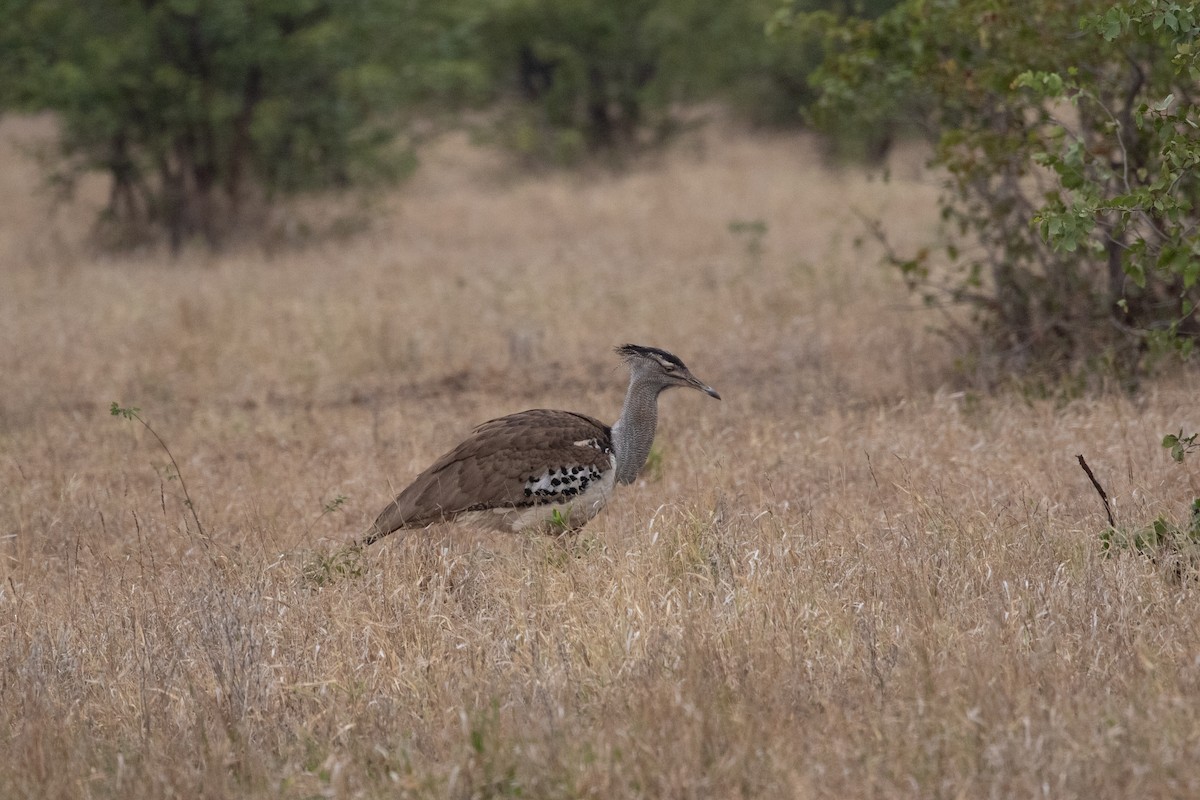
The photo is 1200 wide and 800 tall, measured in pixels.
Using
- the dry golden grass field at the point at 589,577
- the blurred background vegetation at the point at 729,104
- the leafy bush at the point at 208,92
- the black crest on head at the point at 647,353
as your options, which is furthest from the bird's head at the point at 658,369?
the leafy bush at the point at 208,92

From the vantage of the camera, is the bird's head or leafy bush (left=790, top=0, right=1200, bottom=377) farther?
leafy bush (left=790, top=0, right=1200, bottom=377)

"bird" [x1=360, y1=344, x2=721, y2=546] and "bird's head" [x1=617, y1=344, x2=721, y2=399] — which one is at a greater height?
"bird's head" [x1=617, y1=344, x2=721, y2=399]

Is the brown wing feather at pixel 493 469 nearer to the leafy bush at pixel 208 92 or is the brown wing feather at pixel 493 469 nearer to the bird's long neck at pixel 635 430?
the bird's long neck at pixel 635 430

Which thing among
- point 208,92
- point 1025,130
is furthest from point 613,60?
point 1025,130

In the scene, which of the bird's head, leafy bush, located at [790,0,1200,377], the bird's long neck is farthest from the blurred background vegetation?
the bird's long neck

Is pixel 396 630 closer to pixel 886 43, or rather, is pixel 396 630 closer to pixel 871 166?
pixel 886 43

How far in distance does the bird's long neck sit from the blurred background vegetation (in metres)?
1.65

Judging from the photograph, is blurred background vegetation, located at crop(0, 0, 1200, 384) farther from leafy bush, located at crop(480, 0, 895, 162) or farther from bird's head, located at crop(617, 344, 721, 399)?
bird's head, located at crop(617, 344, 721, 399)

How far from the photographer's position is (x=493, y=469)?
17.8 ft

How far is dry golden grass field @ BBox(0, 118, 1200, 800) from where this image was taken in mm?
3625

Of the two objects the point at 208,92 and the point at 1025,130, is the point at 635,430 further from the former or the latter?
the point at 208,92

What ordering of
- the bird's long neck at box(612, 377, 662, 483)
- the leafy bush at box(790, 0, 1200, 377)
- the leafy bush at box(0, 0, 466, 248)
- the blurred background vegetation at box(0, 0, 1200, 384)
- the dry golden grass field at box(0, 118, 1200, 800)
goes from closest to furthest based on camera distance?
the dry golden grass field at box(0, 118, 1200, 800)
the bird's long neck at box(612, 377, 662, 483)
the blurred background vegetation at box(0, 0, 1200, 384)
the leafy bush at box(790, 0, 1200, 377)
the leafy bush at box(0, 0, 466, 248)

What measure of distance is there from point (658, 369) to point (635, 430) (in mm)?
277

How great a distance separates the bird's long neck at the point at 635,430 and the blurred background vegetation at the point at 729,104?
1649mm
